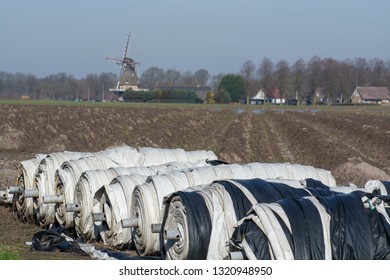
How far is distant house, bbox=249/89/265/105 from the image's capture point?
13910 centimetres

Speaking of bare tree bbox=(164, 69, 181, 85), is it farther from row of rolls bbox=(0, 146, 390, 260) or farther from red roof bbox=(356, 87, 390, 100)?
row of rolls bbox=(0, 146, 390, 260)

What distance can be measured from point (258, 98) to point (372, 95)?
85.8 ft

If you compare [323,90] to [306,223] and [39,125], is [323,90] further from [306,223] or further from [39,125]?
[306,223]

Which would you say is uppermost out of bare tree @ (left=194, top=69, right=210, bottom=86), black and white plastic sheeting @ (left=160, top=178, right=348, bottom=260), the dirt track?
bare tree @ (left=194, top=69, right=210, bottom=86)

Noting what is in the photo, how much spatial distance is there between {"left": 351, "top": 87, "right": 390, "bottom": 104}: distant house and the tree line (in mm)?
4439

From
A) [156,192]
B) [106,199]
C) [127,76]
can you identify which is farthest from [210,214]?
[127,76]

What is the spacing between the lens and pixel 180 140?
118 feet

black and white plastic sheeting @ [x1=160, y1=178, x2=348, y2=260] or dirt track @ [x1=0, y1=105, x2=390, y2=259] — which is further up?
black and white plastic sheeting @ [x1=160, y1=178, x2=348, y2=260]

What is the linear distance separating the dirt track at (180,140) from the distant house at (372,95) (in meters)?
73.2

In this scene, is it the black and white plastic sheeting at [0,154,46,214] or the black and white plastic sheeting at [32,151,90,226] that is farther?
the black and white plastic sheeting at [0,154,46,214]

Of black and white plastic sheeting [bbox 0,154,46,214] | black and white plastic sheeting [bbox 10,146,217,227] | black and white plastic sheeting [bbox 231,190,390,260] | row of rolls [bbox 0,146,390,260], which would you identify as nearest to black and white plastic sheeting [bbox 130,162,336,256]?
row of rolls [bbox 0,146,390,260]

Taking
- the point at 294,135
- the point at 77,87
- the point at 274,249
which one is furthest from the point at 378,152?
the point at 77,87

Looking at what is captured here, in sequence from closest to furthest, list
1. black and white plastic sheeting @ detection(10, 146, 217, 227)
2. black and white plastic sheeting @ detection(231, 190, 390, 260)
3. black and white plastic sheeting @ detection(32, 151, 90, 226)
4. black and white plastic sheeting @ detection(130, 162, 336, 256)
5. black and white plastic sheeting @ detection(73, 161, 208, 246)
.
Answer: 1. black and white plastic sheeting @ detection(231, 190, 390, 260)
2. black and white plastic sheeting @ detection(130, 162, 336, 256)
3. black and white plastic sheeting @ detection(73, 161, 208, 246)
4. black and white plastic sheeting @ detection(32, 151, 90, 226)
5. black and white plastic sheeting @ detection(10, 146, 217, 227)

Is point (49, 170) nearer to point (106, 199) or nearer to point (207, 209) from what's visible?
point (106, 199)
